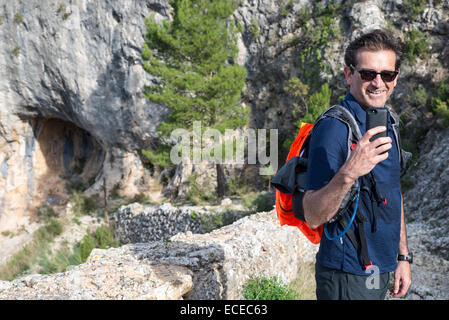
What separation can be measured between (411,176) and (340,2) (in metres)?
7.97

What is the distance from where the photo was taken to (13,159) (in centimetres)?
1694

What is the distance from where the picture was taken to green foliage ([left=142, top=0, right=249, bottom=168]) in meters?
10.5

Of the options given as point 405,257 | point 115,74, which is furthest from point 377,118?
point 115,74

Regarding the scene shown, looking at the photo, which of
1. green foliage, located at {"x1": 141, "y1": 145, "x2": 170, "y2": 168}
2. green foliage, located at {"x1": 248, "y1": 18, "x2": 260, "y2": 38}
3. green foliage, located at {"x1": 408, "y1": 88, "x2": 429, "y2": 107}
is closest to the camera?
green foliage, located at {"x1": 408, "y1": 88, "x2": 429, "y2": 107}

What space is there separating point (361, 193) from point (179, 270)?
2277 millimetres

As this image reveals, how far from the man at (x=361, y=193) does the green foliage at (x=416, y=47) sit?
37.7ft

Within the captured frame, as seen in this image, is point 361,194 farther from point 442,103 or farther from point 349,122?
point 442,103

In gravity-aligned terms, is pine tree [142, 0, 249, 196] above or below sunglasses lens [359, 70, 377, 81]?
above

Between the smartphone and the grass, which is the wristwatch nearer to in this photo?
the smartphone

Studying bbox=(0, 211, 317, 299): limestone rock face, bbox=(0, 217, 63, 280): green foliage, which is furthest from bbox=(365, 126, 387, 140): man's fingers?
bbox=(0, 217, 63, 280): green foliage

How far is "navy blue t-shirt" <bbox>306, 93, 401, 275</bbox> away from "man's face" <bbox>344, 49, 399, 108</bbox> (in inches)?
2.1

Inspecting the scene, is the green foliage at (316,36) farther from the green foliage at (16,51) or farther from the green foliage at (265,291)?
the green foliage at (16,51)

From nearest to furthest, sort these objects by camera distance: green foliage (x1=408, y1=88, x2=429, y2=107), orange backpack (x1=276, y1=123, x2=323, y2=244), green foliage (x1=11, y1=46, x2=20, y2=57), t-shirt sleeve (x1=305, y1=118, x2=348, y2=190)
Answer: t-shirt sleeve (x1=305, y1=118, x2=348, y2=190) < orange backpack (x1=276, y1=123, x2=323, y2=244) < green foliage (x1=408, y1=88, x2=429, y2=107) < green foliage (x1=11, y1=46, x2=20, y2=57)

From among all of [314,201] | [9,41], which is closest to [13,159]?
[9,41]
